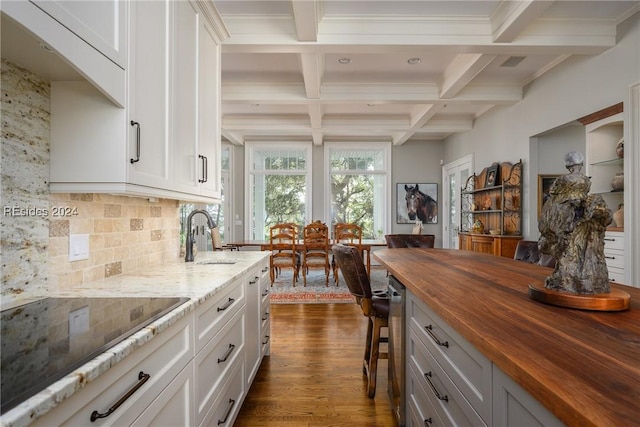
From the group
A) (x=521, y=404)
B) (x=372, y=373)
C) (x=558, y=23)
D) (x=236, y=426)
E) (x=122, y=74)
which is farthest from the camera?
(x=558, y=23)

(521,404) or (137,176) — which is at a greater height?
(137,176)

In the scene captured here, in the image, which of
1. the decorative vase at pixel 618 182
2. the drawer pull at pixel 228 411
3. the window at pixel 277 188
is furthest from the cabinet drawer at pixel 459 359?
the window at pixel 277 188

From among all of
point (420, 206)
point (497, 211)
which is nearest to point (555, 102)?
point (497, 211)

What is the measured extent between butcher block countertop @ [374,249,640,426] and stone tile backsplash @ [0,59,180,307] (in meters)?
1.42

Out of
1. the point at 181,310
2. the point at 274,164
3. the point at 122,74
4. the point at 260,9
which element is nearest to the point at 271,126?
the point at 274,164

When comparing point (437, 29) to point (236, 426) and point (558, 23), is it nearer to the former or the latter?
point (558, 23)

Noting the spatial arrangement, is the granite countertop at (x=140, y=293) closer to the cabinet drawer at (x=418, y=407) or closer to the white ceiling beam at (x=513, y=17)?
the cabinet drawer at (x=418, y=407)

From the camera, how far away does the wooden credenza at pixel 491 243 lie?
4.45 metres

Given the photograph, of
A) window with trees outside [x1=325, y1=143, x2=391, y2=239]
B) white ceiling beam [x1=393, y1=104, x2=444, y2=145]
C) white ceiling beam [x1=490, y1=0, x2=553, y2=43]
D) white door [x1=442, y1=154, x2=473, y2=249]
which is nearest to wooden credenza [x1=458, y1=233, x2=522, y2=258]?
white door [x1=442, y1=154, x2=473, y2=249]

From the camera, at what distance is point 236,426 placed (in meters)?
1.77

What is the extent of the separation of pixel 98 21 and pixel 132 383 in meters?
1.18

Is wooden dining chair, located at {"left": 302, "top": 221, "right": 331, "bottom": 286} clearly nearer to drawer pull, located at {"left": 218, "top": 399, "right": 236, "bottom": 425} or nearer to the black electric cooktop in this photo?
drawer pull, located at {"left": 218, "top": 399, "right": 236, "bottom": 425}

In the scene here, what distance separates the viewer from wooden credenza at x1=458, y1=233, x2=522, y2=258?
14.6ft

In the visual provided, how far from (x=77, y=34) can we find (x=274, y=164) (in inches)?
254
